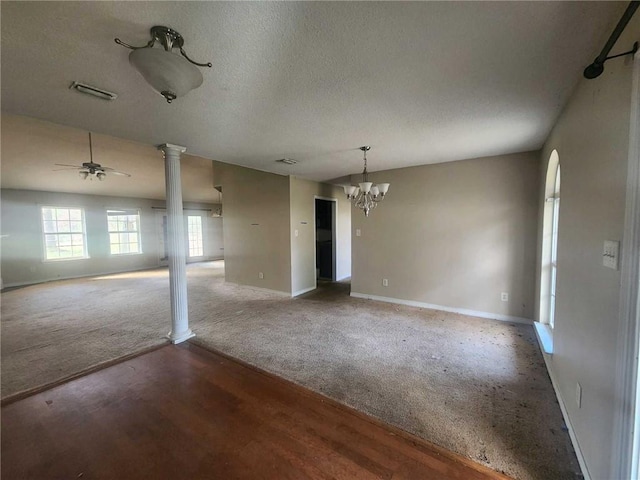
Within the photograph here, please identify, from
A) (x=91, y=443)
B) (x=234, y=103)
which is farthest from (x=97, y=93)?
(x=91, y=443)

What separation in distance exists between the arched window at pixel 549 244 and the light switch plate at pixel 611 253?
1808 millimetres

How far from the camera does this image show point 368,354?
9.00 ft

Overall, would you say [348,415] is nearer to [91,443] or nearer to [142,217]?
[91,443]

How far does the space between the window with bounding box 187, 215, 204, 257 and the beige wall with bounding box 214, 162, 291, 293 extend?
445 cm

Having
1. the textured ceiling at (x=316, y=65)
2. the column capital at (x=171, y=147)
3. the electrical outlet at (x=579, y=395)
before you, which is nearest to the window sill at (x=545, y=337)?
the electrical outlet at (x=579, y=395)

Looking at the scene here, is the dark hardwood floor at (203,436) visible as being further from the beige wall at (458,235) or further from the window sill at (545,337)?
the beige wall at (458,235)

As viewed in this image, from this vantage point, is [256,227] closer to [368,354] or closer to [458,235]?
[368,354]

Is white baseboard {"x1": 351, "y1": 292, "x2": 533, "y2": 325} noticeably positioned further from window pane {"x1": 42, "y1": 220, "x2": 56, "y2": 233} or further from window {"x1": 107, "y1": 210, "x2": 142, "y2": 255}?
window pane {"x1": 42, "y1": 220, "x2": 56, "y2": 233}

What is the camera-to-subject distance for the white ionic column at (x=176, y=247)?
119 inches

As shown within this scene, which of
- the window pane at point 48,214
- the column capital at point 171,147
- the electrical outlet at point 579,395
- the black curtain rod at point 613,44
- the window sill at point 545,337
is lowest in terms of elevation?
the window sill at point 545,337

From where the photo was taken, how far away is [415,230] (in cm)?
427

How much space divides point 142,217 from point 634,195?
10316mm

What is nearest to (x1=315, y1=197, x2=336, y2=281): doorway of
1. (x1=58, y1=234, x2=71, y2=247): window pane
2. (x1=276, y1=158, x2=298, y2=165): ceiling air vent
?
(x1=276, y1=158, x2=298, y2=165): ceiling air vent

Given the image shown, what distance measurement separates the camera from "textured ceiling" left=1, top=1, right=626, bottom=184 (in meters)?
1.15
